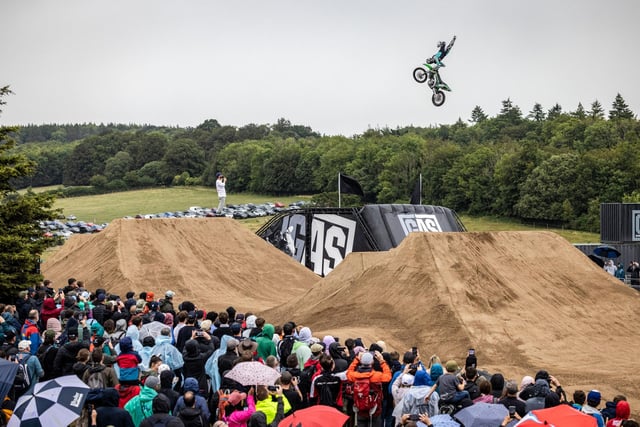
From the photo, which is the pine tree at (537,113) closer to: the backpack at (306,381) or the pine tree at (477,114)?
the pine tree at (477,114)

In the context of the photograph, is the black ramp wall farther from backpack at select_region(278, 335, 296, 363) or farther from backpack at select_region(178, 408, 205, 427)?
backpack at select_region(178, 408, 205, 427)

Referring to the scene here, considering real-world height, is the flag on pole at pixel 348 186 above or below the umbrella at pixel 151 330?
above

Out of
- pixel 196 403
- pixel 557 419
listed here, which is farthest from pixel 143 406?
pixel 557 419

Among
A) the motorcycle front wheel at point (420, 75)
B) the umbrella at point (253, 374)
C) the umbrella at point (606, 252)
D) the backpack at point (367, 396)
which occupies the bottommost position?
the umbrella at point (606, 252)

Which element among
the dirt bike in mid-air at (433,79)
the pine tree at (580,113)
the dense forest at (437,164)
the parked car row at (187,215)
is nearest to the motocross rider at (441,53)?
the dirt bike in mid-air at (433,79)

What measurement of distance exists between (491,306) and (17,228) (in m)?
13.6

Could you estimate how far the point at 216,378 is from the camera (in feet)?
38.0

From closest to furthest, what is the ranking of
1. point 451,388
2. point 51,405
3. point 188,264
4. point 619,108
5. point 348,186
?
point 51,405, point 451,388, point 188,264, point 348,186, point 619,108

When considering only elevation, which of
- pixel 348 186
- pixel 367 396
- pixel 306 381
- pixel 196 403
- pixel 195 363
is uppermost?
pixel 348 186

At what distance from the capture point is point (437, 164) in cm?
9494

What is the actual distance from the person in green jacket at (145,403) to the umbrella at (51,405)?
1044mm

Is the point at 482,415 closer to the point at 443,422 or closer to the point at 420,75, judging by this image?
the point at 443,422

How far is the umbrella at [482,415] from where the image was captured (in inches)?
348

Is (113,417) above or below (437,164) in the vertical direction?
below
